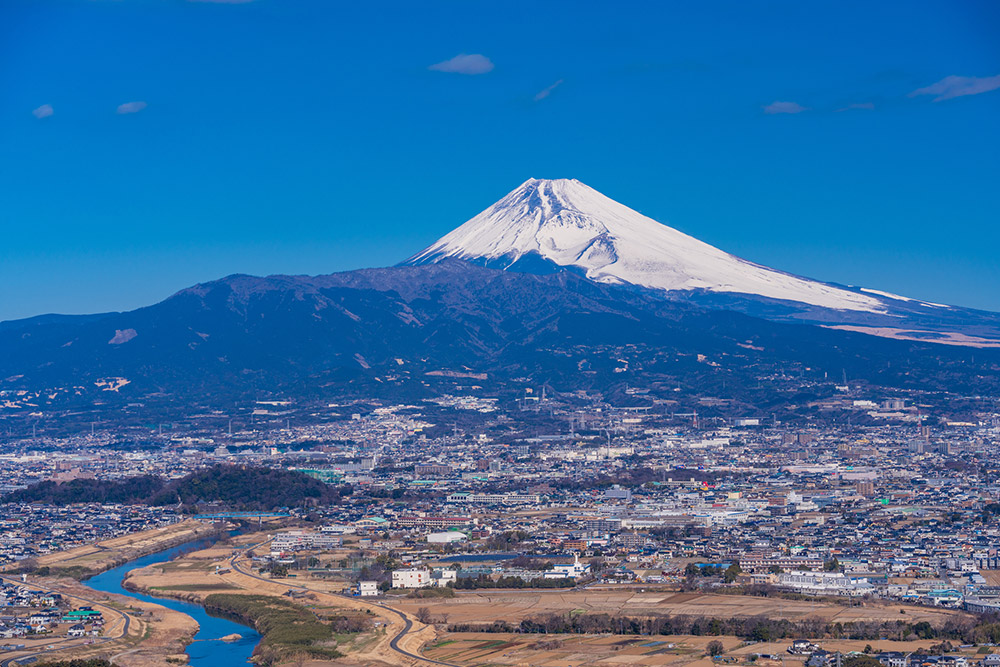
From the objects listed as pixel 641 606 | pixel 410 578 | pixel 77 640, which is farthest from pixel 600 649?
pixel 77 640

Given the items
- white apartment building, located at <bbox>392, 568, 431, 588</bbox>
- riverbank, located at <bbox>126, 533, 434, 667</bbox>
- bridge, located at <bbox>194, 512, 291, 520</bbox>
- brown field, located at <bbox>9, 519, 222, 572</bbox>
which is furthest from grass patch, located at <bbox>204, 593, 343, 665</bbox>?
bridge, located at <bbox>194, 512, 291, 520</bbox>

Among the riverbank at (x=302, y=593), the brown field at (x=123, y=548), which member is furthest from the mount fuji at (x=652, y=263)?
the riverbank at (x=302, y=593)

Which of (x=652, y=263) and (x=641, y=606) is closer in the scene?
(x=641, y=606)

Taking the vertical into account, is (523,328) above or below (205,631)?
above

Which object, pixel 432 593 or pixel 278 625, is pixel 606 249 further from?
pixel 278 625

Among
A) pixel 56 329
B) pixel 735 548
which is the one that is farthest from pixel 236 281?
pixel 735 548


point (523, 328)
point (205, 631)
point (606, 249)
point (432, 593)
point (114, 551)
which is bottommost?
point (205, 631)

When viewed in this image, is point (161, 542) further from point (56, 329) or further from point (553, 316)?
point (56, 329)

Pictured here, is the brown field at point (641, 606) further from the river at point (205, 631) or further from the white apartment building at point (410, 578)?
the river at point (205, 631)
